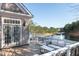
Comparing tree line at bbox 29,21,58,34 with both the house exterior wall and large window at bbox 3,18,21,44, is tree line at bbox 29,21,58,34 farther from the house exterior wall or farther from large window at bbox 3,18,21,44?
large window at bbox 3,18,21,44

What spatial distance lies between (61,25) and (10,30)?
0.67 m

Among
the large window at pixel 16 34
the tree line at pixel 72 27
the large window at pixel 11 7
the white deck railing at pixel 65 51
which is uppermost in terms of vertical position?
the large window at pixel 11 7

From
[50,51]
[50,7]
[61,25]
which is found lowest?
[50,51]

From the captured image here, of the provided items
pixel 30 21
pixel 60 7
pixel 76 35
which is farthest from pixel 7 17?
pixel 76 35

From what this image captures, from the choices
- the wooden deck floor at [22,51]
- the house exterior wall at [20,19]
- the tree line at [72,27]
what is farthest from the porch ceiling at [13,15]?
the tree line at [72,27]

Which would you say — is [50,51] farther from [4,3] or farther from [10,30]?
[4,3]

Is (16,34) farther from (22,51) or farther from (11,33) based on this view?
(22,51)

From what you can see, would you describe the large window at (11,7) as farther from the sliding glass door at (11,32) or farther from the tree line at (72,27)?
the tree line at (72,27)

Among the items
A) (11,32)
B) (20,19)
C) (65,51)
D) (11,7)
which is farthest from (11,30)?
(65,51)

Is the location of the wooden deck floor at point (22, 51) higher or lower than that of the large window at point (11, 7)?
lower

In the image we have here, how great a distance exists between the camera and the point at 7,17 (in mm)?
1999

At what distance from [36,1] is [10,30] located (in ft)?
1.67

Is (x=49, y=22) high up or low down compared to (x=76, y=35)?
up

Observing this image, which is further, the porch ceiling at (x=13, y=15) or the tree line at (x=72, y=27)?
the tree line at (x=72, y=27)
